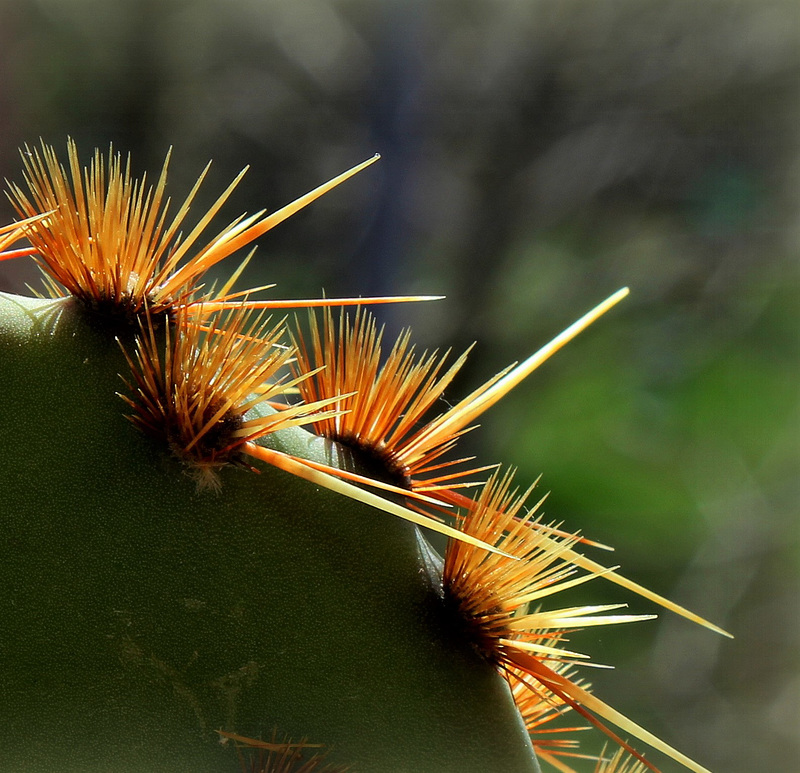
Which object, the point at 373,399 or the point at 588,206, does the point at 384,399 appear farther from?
the point at 588,206

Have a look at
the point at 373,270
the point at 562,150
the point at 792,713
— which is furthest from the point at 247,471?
the point at 792,713

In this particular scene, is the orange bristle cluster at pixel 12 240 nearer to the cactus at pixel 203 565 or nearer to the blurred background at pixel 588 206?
the cactus at pixel 203 565

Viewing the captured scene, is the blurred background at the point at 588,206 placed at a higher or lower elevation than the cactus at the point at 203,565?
higher

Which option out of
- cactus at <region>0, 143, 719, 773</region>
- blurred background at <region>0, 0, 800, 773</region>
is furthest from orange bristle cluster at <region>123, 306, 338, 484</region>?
blurred background at <region>0, 0, 800, 773</region>

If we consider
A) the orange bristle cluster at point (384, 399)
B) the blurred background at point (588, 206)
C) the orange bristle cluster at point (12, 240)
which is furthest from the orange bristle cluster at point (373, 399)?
the blurred background at point (588, 206)

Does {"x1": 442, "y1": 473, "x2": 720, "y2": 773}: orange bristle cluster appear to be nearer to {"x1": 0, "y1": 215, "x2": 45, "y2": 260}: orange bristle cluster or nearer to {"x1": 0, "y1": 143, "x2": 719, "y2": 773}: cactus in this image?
{"x1": 0, "y1": 143, "x2": 719, "y2": 773}: cactus

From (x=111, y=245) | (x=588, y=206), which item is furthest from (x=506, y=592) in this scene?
(x=588, y=206)
